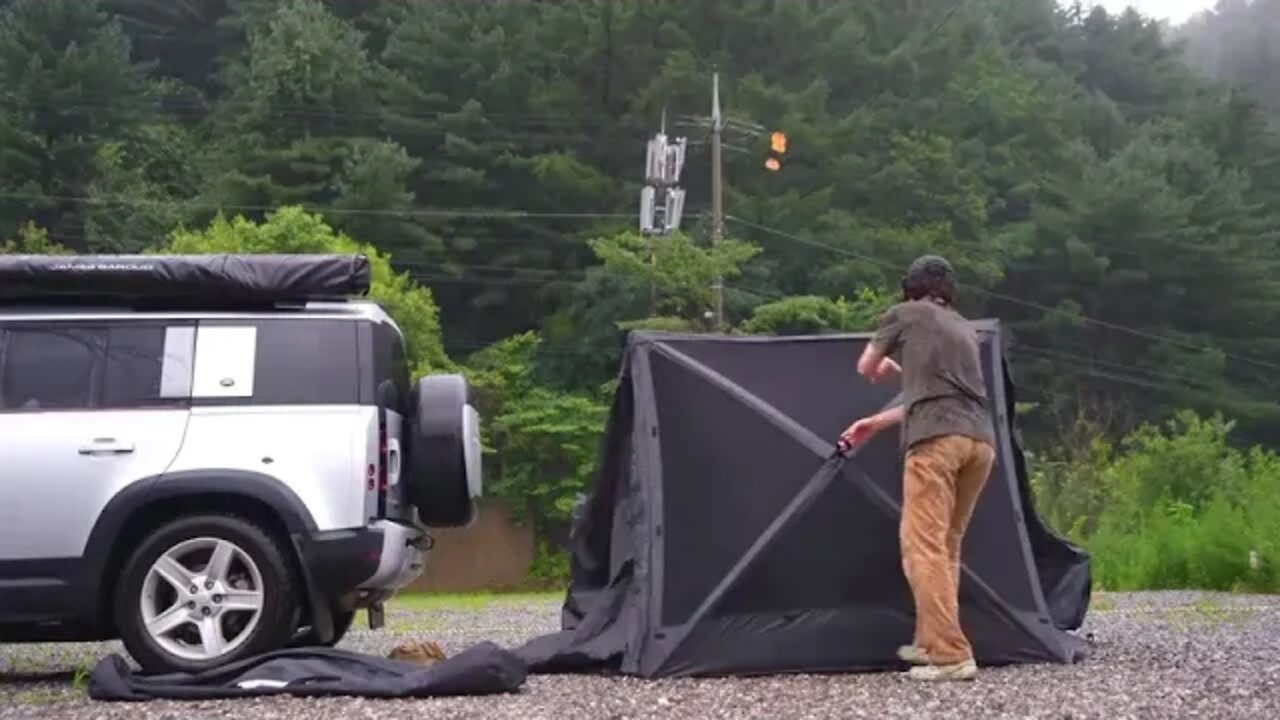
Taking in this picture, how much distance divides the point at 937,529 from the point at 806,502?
71 centimetres

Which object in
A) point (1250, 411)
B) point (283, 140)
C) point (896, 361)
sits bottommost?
point (1250, 411)

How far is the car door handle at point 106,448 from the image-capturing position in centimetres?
820

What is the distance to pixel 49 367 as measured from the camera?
849cm

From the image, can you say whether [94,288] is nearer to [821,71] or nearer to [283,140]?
[283,140]

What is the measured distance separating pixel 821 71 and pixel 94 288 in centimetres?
4664

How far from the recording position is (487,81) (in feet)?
166

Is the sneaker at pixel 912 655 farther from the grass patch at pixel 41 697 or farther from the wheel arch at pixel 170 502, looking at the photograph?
the grass patch at pixel 41 697

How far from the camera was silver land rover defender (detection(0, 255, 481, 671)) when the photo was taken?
8133mm

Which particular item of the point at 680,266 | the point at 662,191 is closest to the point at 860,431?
the point at 662,191

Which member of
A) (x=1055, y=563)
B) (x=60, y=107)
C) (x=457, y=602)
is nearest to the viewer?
(x=1055, y=563)

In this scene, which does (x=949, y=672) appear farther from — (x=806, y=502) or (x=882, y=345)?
(x=882, y=345)

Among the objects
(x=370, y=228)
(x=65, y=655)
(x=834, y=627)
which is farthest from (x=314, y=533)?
(x=370, y=228)

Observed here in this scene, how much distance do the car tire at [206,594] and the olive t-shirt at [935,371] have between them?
2997mm

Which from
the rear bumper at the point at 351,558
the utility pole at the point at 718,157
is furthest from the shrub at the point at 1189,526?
the utility pole at the point at 718,157
